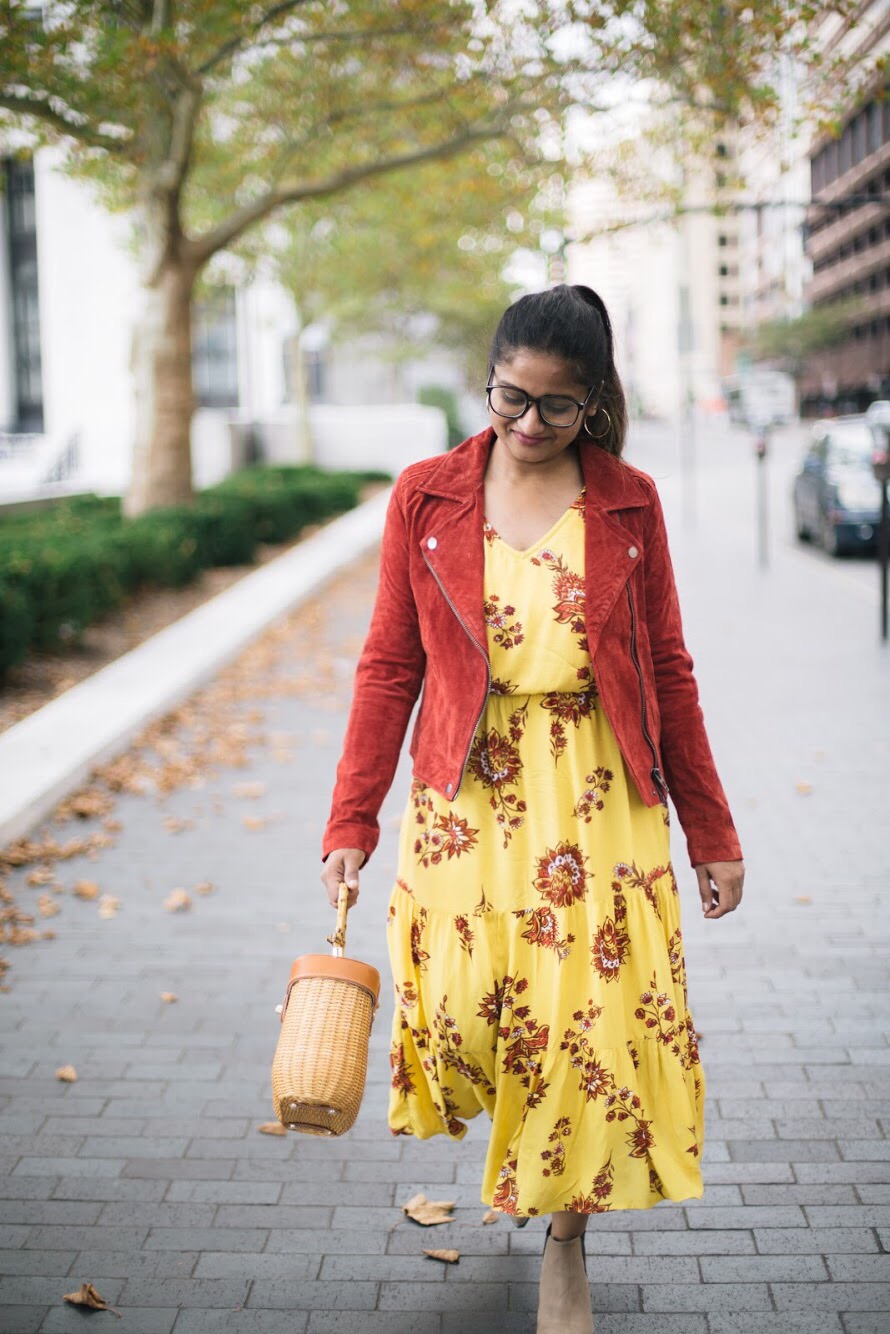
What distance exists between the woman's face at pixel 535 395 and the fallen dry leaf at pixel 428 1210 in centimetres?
184

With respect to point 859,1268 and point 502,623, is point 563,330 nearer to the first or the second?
point 502,623

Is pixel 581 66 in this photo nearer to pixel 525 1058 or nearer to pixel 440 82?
pixel 440 82

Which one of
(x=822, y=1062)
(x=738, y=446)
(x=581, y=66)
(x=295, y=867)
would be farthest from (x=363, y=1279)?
(x=738, y=446)

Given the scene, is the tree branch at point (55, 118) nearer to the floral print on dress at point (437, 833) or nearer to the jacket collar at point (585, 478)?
the jacket collar at point (585, 478)

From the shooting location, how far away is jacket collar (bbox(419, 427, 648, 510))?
2.66 metres

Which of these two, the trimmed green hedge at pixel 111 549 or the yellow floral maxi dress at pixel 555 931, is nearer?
the yellow floral maxi dress at pixel 555 931

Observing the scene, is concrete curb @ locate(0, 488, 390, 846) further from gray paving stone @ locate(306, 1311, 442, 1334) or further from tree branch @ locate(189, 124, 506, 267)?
tree branch @ locate(189, 124, 506, 267)

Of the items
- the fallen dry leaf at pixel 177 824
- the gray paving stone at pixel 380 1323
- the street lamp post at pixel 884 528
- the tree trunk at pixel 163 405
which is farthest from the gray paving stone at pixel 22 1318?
the tree trunk at pixel 163 405

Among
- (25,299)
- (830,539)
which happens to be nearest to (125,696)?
(830,539)

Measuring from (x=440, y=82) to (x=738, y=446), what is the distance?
37572 millimetres

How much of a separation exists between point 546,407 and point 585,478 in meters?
0.19

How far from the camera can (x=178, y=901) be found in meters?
5.59

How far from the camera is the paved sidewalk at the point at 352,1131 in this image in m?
2.99

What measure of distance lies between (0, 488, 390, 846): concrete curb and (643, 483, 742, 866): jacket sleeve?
13.8 ft
